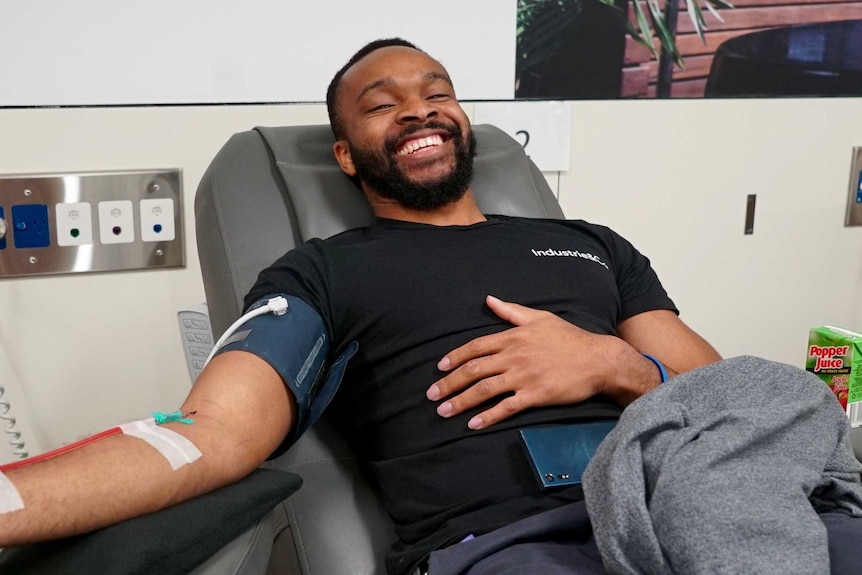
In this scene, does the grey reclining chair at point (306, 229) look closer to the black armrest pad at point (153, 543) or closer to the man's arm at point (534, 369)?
the man's arm at point (534, 369)

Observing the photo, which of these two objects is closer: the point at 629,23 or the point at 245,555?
the point at 245,555

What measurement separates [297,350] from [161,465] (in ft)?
0.96

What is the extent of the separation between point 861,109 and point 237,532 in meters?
2.03

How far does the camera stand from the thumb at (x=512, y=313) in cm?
132

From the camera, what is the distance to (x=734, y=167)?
87.4 inches

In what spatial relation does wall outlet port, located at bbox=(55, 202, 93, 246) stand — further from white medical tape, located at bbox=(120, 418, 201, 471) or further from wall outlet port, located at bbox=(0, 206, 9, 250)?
white medical tape, located at bbox=(120, 418, 201, 471)

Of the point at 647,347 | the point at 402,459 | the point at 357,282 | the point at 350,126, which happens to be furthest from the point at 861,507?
the point at 350,126

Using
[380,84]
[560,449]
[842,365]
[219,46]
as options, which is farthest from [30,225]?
[842,365]

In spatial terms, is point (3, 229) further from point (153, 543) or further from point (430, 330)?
point (153, 543)

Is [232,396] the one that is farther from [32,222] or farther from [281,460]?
[32,222]

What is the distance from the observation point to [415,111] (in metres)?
1.54

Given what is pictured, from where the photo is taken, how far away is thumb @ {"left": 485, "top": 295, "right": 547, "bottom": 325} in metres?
1.32

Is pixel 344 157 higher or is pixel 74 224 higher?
pixel 344 157

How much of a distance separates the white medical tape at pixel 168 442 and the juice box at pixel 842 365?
1.32m
